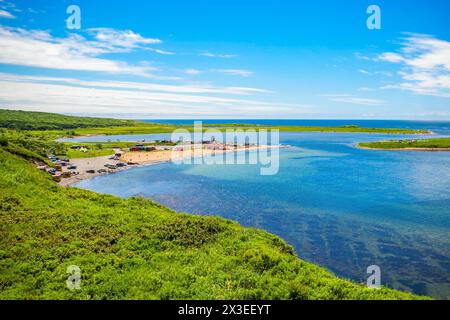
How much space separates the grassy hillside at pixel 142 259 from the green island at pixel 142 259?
56mm

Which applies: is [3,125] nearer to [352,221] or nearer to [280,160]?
[280,160]

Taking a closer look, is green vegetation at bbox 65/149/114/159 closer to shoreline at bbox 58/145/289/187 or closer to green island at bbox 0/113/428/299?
shoreline at bbox 58/145/289/187

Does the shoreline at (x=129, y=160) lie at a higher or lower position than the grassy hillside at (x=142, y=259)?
higher

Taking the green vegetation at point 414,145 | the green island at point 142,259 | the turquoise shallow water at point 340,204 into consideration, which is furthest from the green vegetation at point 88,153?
the green vegetation at point 414,145

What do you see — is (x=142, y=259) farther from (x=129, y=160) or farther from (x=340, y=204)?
(x=129, y=160)

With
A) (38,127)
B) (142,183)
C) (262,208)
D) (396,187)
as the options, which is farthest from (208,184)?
(38,127)

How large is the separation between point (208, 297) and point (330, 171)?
217 feet

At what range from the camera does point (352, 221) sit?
41.9 m

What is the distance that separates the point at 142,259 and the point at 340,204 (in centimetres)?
3594

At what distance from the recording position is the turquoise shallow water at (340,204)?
30125 mm

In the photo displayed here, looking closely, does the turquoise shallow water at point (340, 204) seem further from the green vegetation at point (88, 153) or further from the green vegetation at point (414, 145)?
the green vegetation at point (414, 145)

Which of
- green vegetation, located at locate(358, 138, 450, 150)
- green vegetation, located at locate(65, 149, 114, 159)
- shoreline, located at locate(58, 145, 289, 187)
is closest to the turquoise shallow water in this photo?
shoreline, located at locate(58, 145, 289, 187)

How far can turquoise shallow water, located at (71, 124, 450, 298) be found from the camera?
30125 mm

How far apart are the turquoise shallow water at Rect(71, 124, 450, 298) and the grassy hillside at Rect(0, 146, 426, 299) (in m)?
8.32
